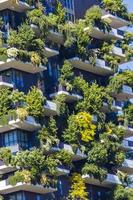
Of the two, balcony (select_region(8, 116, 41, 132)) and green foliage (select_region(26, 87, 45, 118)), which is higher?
green foliage (select_region(26, 87, 45, 118))

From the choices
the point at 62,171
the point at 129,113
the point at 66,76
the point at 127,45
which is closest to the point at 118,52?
the point at 127,45

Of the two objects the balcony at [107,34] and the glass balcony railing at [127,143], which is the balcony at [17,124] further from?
the balcony at [107,34]

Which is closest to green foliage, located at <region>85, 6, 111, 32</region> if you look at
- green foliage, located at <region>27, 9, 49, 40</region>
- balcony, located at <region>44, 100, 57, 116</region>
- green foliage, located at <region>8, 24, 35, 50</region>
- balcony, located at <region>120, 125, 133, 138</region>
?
green foliage, located at <region>27, 9, 49, 40</region>

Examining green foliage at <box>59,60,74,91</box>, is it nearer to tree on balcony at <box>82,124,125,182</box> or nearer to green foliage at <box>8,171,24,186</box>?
tree on balcony at <box>82,124,125,182</box>

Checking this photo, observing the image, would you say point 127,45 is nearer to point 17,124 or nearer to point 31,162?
point 17,124

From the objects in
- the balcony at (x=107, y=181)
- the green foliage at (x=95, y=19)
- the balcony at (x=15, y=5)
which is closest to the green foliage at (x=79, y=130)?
the balcony at (x=107, y=181)
